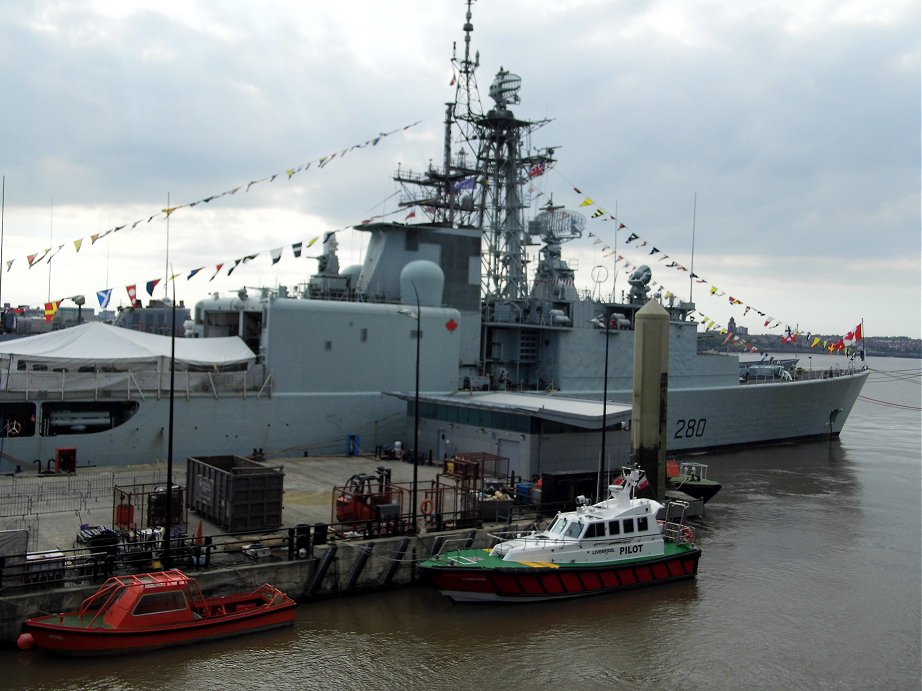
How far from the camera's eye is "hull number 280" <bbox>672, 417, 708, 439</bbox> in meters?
35.4

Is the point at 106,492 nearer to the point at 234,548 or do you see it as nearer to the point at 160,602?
the point at 234,548

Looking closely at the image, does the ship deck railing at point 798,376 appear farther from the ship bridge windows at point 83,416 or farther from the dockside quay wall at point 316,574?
the ship bridge windows at point 83,416

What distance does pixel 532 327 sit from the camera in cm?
3322

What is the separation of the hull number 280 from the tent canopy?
19044 mm

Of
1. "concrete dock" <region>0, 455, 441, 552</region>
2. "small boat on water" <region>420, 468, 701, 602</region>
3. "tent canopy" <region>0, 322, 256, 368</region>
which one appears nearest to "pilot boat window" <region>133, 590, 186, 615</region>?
"concrete dock" <region>0, 455, 441, 552</region>

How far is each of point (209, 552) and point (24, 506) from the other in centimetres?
593

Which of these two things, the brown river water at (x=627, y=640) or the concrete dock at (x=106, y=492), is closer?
the brown river water at (x=627, y=640)

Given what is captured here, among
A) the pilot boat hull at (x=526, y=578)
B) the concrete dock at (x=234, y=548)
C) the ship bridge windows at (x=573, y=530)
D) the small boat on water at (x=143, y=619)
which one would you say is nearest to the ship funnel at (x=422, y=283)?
the concrete dock at (x=234, y=548)

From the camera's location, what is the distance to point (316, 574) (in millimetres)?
15680

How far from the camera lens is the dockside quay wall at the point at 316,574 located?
1304cm

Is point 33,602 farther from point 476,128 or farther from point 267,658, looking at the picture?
point 476,128

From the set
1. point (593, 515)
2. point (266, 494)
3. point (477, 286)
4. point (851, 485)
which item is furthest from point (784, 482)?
point (266, 494)

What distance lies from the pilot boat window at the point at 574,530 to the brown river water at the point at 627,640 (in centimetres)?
134

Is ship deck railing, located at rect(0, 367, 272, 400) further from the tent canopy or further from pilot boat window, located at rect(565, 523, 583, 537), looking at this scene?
pilot boat window, located at rect(565, 523, 583, 537)
